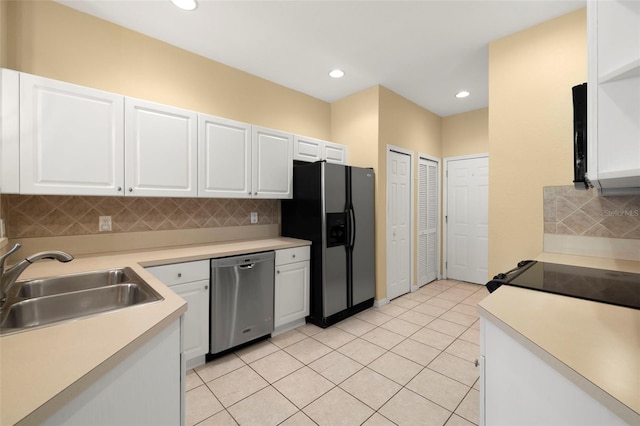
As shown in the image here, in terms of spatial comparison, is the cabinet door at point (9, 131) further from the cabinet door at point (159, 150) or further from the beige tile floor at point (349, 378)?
the beige tile floor at point (349, 378)

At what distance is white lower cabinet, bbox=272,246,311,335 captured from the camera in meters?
2.64

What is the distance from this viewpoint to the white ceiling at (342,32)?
2.04m

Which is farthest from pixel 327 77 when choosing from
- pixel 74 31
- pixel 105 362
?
pixel 105 362

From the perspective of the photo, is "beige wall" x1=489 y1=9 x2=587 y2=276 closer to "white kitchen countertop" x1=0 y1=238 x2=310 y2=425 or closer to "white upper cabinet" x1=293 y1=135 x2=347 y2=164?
"white upper cabinet" x1=293 y1=135 x2=347 y2=164

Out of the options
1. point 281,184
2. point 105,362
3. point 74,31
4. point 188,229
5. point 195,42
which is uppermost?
point 195,42

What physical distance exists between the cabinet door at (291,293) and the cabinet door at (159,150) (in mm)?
1165

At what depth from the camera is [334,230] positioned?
2.92 metres

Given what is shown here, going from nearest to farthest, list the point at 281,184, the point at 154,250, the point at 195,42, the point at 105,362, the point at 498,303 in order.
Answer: the point at 105,362
the point at 498,303
the point at 154,250
the point at 195,42
the point at 281,184

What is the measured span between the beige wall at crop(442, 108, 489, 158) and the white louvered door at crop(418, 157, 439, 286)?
1.31ft

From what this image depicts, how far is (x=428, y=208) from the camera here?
4406 millimetres

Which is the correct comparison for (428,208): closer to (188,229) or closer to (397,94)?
(397,94)

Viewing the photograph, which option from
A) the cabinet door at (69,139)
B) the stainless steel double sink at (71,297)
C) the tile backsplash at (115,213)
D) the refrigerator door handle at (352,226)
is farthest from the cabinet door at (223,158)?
the refrigerator door handle at (352,226)

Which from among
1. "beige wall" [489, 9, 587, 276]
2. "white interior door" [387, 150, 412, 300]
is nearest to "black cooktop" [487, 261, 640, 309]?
"beige wall" [489, 9, 587, 276]

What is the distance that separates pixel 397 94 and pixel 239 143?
2371mm
